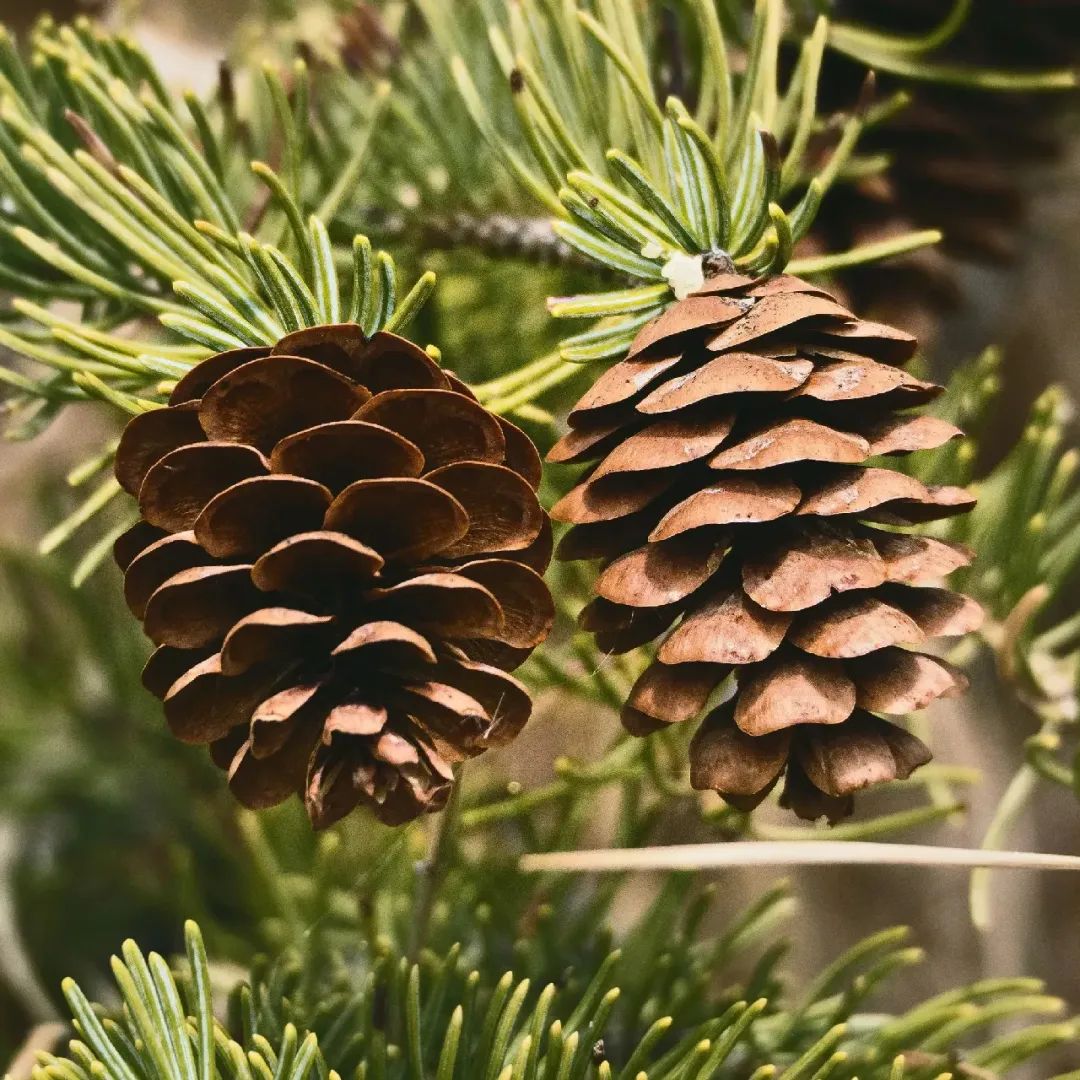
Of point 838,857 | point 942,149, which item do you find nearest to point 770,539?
point 838,857

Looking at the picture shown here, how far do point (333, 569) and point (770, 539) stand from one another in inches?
3.6

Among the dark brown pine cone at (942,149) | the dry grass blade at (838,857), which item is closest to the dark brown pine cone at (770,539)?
the dry grass blade at (838,857)

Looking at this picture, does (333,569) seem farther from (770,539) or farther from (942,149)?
(942,149)

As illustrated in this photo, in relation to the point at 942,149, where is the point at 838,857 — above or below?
below

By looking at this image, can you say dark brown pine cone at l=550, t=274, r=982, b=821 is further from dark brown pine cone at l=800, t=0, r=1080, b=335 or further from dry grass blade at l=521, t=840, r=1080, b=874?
dark brown pine cone at l=800, t=0, r=1080, b=335

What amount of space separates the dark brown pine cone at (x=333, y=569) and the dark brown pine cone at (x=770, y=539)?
0.08 ft

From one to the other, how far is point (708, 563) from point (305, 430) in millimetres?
87

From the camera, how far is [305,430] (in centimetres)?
21

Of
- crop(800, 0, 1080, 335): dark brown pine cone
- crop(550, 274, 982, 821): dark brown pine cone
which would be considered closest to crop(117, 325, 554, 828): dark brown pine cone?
crop(550, 274, 982, 821): dark brown pine cone

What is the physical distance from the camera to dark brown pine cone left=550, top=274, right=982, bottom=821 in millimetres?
212

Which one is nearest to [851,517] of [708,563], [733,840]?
[708,563]

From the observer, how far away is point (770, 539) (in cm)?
23

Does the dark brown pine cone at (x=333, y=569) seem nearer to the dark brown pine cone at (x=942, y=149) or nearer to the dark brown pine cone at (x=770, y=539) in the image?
the dark brown pine cone at (x=770, y=539)

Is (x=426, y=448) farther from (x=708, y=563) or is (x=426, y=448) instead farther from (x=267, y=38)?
(x=267, y=38)
